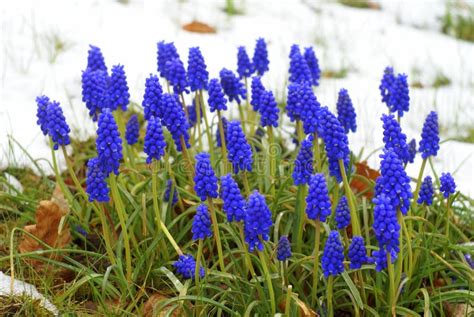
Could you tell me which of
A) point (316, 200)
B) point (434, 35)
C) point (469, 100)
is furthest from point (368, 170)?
point (434, 35)

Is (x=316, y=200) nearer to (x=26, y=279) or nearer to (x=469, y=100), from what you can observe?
(x=26, y=279)

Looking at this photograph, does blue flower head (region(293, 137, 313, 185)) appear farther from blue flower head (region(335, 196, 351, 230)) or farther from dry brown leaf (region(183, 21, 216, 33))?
dry brown leaf (region(183, 21, 216, 33))

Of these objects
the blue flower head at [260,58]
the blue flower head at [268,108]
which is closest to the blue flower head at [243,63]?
the blue flower head at [260,58]

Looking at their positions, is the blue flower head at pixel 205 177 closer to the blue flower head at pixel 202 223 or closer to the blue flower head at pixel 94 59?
the blue flower head at pixel 202 223

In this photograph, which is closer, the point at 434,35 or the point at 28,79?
the point at 28,79

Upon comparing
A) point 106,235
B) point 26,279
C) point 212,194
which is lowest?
point 26,279

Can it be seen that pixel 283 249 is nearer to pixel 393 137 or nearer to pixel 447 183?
pixel 393 137

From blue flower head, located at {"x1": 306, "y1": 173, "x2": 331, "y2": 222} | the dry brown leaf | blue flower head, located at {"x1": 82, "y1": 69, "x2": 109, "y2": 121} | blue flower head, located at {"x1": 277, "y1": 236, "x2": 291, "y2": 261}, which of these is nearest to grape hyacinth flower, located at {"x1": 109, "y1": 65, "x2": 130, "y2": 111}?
blue flower head, located at {"x1": 82, "y1": 69, "x2": 109, "y2": 121}
